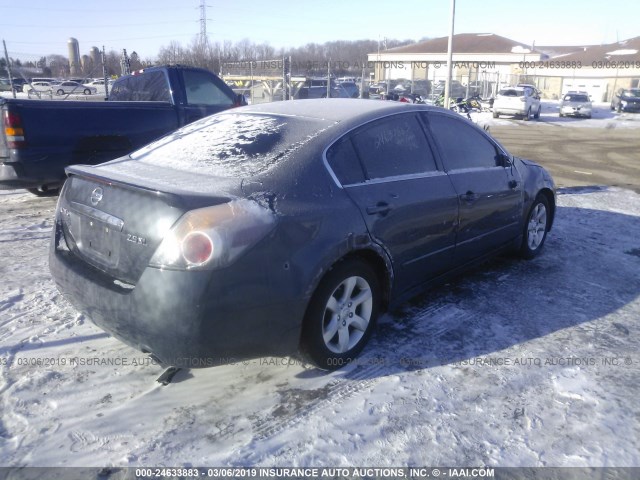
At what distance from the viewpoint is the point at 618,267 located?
Answer: 5180 millimetres

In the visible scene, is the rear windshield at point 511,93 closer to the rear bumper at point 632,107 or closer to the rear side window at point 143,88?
the rear bumper at point 632,107

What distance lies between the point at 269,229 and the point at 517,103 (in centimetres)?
2580

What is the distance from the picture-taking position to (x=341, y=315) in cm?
319

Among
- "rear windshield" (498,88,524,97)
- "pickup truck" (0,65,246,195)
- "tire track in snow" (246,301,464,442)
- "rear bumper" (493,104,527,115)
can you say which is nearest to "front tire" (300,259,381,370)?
"tire track in snow" (246,301,464,442)

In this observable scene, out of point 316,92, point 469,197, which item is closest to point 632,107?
point 316,92

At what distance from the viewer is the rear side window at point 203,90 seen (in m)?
7.89

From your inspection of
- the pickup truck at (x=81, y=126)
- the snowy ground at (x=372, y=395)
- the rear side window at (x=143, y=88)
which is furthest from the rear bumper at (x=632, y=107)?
the snowy ground at (x=372, y=395)

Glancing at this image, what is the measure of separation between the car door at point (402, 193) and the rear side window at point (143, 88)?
16.1ft

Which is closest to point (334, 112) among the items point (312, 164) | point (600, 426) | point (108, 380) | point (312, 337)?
point (312, 164)

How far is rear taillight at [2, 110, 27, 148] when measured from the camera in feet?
18.1

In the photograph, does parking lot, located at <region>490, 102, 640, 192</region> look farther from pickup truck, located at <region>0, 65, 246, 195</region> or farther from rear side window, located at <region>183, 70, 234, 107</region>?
pickup truck, located at <region>0, 65, 246, 195</region>

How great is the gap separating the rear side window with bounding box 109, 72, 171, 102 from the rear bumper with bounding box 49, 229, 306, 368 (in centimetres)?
554

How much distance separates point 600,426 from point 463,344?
0.99 m

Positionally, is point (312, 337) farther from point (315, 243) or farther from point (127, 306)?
point (127, 306)
